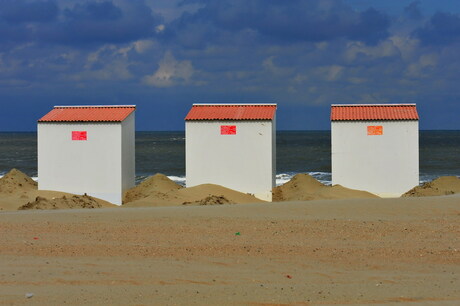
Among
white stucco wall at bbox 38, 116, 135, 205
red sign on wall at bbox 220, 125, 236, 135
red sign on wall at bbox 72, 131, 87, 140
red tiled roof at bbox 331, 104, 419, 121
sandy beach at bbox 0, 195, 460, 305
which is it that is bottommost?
sandy beach at bbox 0, 195, 460, 305

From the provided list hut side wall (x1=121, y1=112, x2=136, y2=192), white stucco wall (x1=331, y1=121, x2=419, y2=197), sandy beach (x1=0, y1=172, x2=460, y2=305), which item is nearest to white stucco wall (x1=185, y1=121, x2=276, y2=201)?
hut side wall (x1=121, y1=112, x2=136, y2=192)

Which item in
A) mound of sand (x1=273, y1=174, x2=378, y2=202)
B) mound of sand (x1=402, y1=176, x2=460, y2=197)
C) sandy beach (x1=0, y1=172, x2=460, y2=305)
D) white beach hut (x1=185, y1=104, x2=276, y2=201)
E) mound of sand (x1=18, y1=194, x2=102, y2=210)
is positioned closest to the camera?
sandy beach (x1=0, y1=172, x2=460, y2=305)

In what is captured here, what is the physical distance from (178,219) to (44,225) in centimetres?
288

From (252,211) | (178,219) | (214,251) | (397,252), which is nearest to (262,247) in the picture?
(214,251)

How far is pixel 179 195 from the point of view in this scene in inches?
852

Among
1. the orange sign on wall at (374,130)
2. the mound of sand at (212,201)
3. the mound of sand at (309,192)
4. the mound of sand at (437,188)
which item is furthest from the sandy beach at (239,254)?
the orange sign on wall at (374,130)

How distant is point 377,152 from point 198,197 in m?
6.11

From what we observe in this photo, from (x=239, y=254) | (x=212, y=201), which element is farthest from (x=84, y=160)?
(x=239, y=254)

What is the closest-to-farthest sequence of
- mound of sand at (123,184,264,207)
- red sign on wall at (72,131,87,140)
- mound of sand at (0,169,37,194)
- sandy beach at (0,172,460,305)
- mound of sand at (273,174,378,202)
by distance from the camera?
1. sandy beach at (0,172,460,305)
2. mound of sand at (123,184,264,207)
3. mound of sand at (273,174,378,202)
4. red sign on wall at (72,131,87,140)
5. mound of sand at (0,169,37,194)

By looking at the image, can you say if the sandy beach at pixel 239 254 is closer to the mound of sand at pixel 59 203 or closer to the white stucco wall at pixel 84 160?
the mound of sand at pixel 59 203

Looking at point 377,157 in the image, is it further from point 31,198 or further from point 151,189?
point 31,198

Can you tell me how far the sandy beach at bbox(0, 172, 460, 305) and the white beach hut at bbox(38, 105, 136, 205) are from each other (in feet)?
17.5

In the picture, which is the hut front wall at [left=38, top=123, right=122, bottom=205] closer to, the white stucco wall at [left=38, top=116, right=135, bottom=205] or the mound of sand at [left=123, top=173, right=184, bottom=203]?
the white stucco wall at [left=38, top=116, right=135, bottom=205]

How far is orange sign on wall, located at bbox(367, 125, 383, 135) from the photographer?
2286 centimetres
